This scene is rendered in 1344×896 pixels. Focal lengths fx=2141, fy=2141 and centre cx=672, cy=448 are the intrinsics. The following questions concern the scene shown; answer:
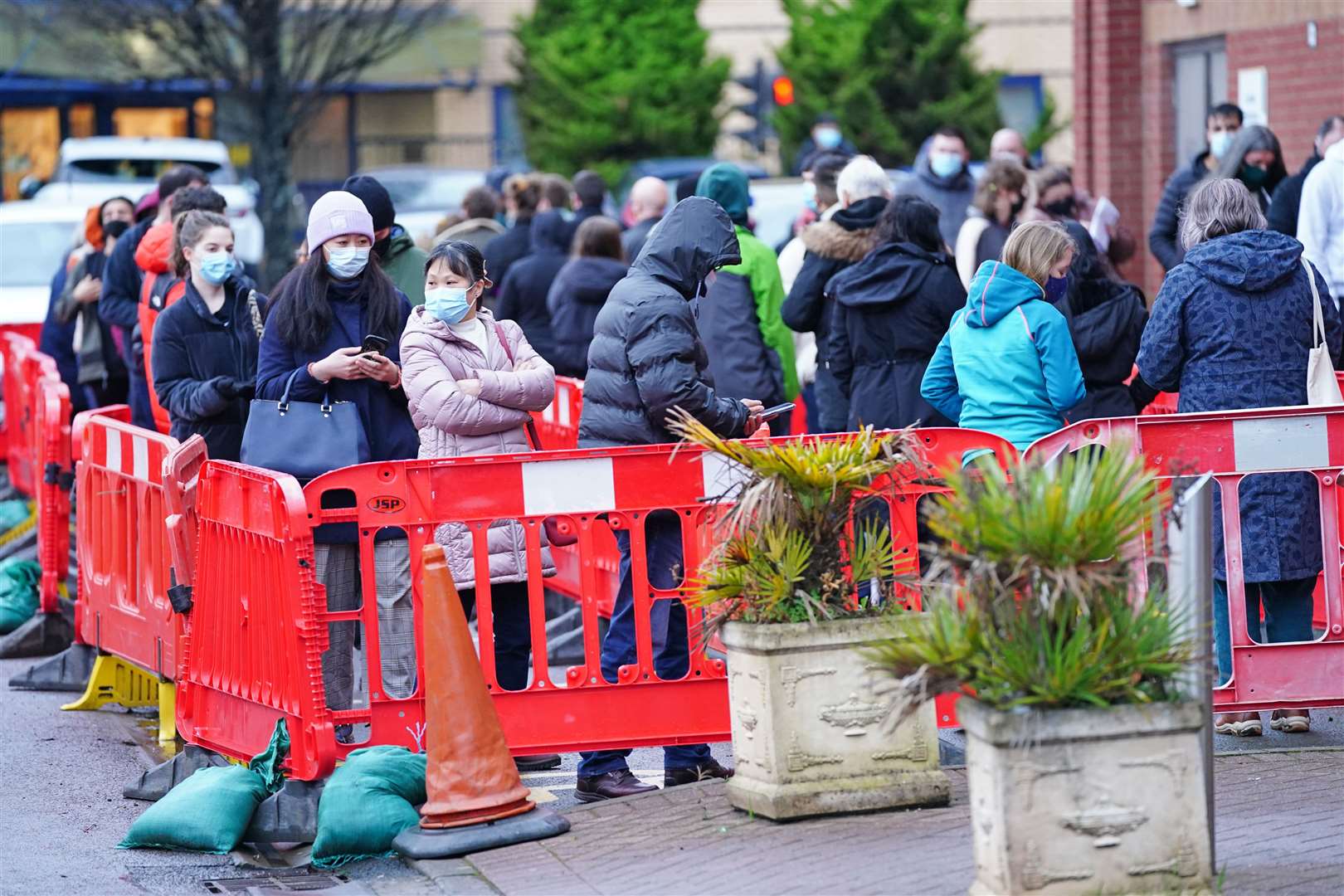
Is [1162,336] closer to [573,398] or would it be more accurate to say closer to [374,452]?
[374,452]

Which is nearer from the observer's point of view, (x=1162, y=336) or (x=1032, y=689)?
(x=1032, y=689)

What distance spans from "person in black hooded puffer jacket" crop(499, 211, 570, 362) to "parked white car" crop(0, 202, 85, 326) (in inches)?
244

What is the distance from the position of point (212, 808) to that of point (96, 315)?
6.34 meters

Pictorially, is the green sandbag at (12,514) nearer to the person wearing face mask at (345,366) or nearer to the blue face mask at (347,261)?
the person wearing face mask at (345,366)

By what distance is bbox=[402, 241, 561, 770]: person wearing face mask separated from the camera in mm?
7320

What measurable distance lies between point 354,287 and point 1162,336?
116 inches

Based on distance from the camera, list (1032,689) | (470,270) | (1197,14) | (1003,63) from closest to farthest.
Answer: (1032,689)
(470,270)
(1197,14)
(1003,63)

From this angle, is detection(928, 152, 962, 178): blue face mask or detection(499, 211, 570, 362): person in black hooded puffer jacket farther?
detection(928, 152, 962, 178): blue face mask

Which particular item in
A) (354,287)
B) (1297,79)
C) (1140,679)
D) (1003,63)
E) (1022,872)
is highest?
(1003,63)

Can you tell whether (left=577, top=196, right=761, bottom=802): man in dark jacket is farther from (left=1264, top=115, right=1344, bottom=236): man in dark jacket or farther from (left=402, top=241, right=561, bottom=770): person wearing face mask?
(left=1264, top=115, right=1344, bottom=236): man in dark jacket

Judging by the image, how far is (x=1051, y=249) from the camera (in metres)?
7.93

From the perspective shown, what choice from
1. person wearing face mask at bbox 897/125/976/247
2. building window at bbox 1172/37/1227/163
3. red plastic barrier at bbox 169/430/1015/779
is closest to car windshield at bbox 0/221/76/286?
person wearing face mask at bbox 897/125/976/247

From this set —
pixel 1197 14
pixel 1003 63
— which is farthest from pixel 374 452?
pixel 1003 63

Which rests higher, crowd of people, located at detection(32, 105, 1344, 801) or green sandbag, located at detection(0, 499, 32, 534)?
crowd of people, located at detection(32, 105, 1344, 801)
